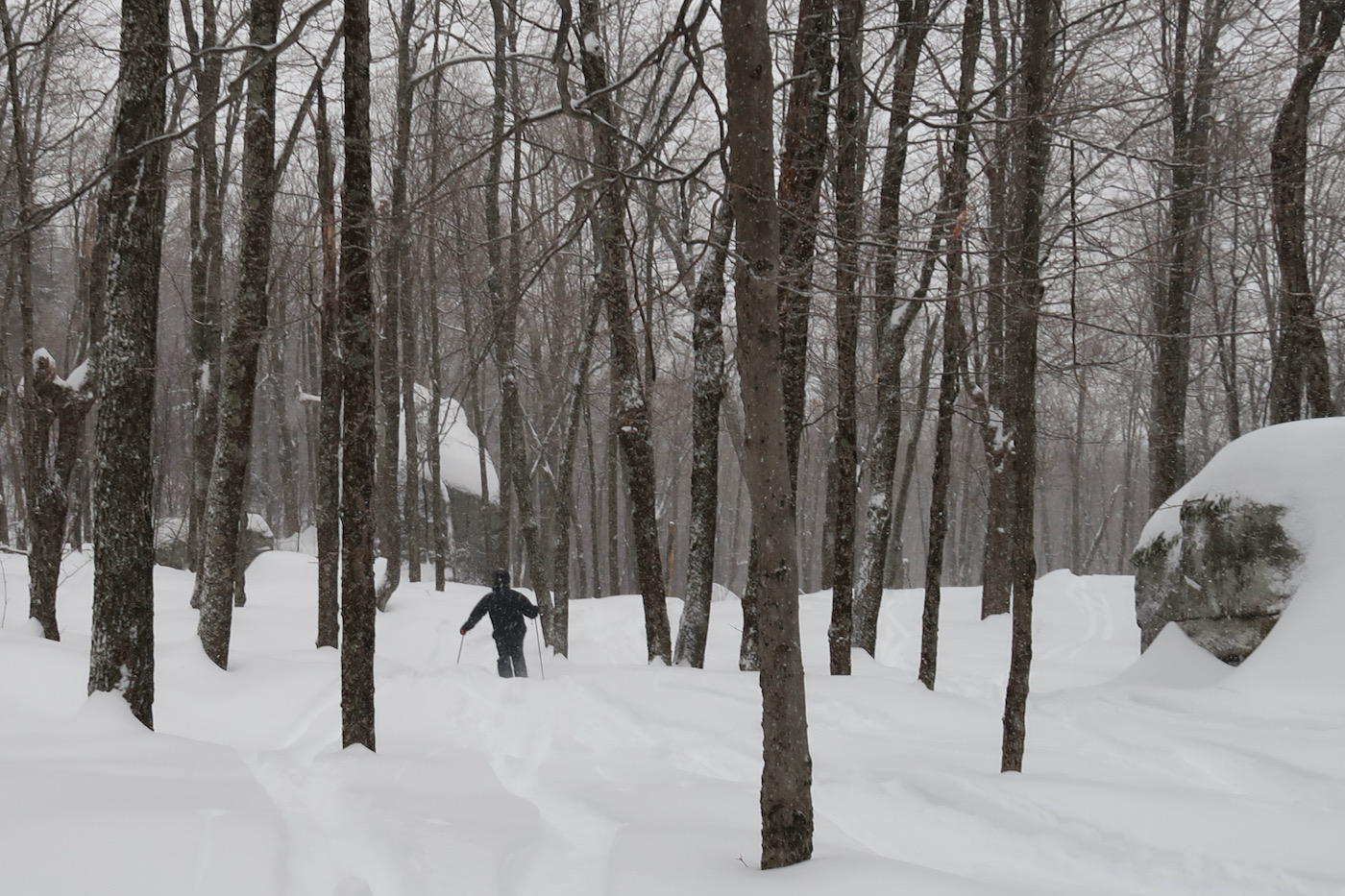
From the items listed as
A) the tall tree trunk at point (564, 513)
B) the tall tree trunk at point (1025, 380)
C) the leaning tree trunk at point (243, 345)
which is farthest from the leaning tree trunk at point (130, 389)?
the tall tree trunk at point (564, 513)

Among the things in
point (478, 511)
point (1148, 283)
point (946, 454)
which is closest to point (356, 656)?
point (946, 454)

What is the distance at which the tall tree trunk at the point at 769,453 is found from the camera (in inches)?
Answer: 145

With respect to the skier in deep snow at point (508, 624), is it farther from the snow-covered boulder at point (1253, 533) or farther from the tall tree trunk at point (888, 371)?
the snow-covered boulder at point (1253, 533)

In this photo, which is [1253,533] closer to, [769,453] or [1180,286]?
[769,453]

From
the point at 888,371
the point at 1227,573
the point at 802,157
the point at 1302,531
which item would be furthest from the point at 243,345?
the point at 1302,531

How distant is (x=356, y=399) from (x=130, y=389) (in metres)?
1.31

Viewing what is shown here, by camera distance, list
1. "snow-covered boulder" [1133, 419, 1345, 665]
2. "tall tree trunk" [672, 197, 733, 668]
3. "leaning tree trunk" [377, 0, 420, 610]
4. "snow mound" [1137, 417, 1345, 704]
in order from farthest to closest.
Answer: "leaning tree trunk" [377, 0, 420, 610]
"tall tree trunk" [672, 197, 733, 668]
"snow-covered boulder" [1133, 419, 1345, 665]
"snow mound" [1137, 417, 1345, 704]

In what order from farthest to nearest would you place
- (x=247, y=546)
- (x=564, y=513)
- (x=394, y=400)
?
(x=247, y=546), (x=394, y=400), (x=564, y=513)

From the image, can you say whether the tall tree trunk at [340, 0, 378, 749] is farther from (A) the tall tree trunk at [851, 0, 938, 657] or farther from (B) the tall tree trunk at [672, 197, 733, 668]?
(A) the tall tree trunk at [851, 0, 938, 657]

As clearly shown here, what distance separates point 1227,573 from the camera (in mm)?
8008

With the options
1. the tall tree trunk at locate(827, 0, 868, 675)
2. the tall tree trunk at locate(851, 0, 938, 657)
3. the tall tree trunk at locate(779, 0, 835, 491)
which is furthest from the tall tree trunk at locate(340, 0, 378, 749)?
the tall tree trunk at locate(851, 0, 938, 657)

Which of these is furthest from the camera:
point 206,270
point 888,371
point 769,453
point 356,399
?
point 206,270

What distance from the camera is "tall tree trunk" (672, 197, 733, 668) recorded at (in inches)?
350

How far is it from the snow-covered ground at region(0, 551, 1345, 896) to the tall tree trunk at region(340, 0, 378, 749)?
0.57m
